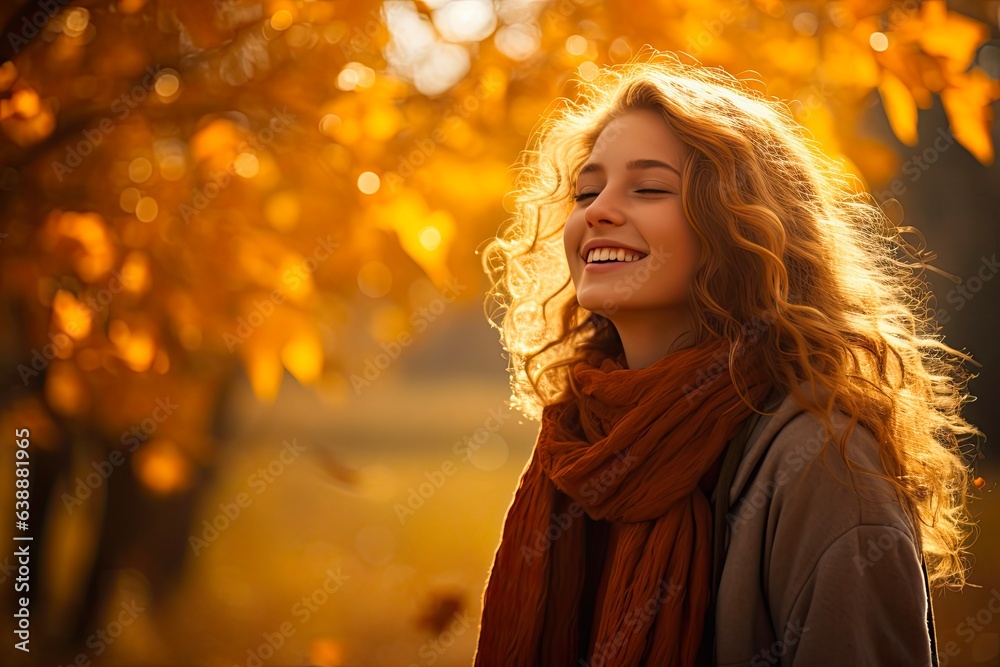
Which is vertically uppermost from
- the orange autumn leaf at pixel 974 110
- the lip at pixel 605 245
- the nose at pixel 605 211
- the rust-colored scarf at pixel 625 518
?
the orange autumn leaf at pixel 974 110

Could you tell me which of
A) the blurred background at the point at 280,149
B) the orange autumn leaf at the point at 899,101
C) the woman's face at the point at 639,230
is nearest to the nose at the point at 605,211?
the woman's face at the point at 639,230

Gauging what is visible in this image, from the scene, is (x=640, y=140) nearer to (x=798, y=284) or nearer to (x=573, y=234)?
(x=573, y=234)

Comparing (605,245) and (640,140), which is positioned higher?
(640,140)

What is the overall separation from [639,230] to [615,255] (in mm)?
76

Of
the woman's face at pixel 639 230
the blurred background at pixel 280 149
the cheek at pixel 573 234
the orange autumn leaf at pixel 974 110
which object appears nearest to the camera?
the woman's face at pixel 639 230

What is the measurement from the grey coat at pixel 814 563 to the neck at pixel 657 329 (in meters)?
0.33

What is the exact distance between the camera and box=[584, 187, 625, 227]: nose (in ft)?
5.54

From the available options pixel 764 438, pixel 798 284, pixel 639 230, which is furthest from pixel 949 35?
pixel 764 438

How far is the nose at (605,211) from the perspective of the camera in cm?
169

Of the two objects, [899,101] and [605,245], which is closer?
[605,245]

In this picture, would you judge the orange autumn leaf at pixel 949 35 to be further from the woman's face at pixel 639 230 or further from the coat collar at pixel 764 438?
the coat collar at pixel 764 438

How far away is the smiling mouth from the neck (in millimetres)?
125

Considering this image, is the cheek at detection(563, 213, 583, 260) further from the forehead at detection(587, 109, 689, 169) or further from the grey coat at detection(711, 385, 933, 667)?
the grey coat at detection(711, 385, 933, 667)

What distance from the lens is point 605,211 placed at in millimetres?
1694
